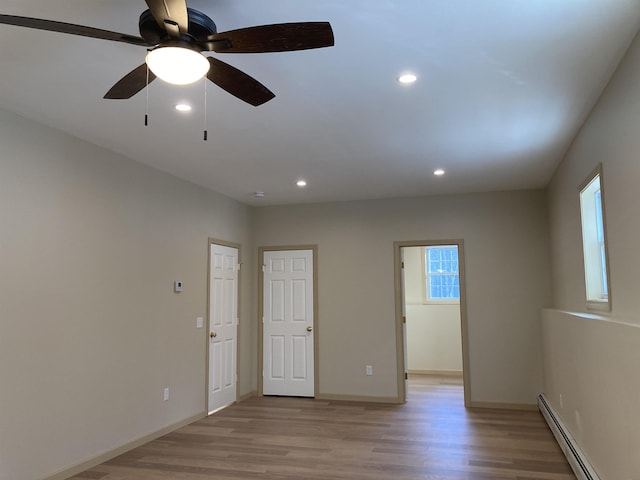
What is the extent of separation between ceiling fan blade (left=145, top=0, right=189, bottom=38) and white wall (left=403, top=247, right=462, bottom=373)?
7583 millimetres

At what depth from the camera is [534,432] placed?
16.9 ft

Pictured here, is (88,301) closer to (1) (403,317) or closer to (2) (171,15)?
(2) (171,15)

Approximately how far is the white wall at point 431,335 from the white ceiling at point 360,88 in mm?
3852

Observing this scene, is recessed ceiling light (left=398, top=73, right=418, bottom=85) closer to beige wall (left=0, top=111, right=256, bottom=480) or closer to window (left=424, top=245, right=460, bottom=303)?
beige wall (left=0, top=111, right=256, bottom=480)

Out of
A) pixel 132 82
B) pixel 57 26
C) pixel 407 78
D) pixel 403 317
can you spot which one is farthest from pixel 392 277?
pixel 57 26

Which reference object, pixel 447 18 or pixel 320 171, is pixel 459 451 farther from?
pixel 447 18

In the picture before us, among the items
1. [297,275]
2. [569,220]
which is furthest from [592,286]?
[297,275]

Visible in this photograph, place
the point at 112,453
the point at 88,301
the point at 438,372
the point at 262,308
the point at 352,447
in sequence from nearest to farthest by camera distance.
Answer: the point at 88,301, the point at 112,453, the point at 352,447, the point at 262,308, the point at 438,372

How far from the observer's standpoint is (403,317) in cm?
673

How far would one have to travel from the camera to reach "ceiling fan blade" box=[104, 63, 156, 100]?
229 cm

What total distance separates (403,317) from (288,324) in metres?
1.65

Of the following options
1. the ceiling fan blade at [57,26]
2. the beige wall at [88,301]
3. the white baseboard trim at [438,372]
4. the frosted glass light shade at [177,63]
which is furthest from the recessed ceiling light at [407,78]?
the white baseboard trim at [438,372]

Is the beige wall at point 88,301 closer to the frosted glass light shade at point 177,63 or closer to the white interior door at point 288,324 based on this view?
the white interior door at point 288,324

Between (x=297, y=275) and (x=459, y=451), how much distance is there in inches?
135
